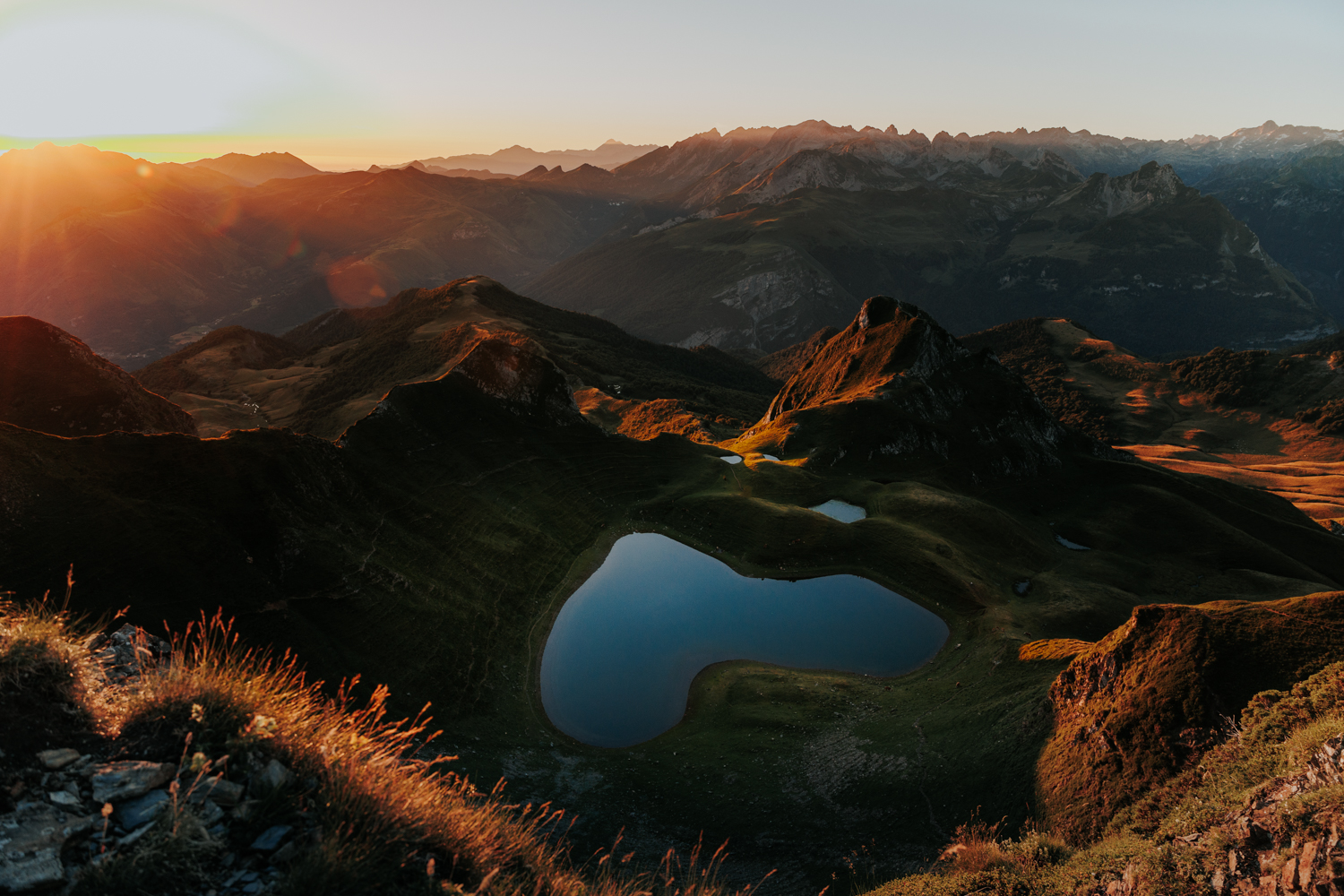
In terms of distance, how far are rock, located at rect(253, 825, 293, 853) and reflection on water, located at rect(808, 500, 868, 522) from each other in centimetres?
7360

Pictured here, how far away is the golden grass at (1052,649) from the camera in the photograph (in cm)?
4562

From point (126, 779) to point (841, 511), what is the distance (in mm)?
79374

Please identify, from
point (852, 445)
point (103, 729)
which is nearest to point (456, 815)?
point (103, 729)

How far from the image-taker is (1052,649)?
4769 centimetres

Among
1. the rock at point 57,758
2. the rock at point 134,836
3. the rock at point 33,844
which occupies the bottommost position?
the rock at point 134,836

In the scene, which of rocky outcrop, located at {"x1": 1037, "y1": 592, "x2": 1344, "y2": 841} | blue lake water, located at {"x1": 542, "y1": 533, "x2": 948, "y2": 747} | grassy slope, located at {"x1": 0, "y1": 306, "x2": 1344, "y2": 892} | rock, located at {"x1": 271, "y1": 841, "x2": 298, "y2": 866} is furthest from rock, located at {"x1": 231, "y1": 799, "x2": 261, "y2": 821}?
blue lake water, located at {"x1": 542, "y1": 533, "x2": 948, "y2": 747}

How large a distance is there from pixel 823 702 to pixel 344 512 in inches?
1688

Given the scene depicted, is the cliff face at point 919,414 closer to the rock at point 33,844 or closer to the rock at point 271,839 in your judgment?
the rock at point 271,839

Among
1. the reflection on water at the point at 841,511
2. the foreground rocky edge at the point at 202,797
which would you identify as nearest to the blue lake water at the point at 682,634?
the reflection on water at the point at 841,511

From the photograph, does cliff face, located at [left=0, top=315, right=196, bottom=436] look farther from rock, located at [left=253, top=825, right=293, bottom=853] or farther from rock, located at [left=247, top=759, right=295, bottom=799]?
rock, located at [left=253, top=825, right=293, bottom=853]

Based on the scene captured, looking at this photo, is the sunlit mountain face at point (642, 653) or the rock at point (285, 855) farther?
the sunlit mountain face at point (642, 653)

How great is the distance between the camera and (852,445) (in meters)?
99.9

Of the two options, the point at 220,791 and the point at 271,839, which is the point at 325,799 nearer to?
the point at 271,839

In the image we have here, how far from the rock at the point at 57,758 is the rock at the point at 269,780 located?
199 cm
